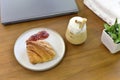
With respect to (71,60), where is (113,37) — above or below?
above

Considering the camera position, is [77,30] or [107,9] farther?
[107,9]

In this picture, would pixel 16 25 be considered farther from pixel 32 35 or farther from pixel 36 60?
pixel 36 60

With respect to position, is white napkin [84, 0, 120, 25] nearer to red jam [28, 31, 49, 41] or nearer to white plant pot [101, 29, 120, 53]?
white plant pot [101, 29, 120, 53]

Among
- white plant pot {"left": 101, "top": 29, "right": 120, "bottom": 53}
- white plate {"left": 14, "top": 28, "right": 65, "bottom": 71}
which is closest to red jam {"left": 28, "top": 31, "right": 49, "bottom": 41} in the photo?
white plate {"left": 14, "top": 28, "right": 65, "bottom": 71}

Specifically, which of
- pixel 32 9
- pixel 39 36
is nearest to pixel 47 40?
pixel 39 36

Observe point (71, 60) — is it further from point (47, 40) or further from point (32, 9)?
point (32, 9)

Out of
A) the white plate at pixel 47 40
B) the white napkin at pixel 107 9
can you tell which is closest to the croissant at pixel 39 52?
the white plate at pixel 47 40

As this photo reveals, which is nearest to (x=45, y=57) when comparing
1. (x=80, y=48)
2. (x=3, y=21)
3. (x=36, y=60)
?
(x=36, y=60)
